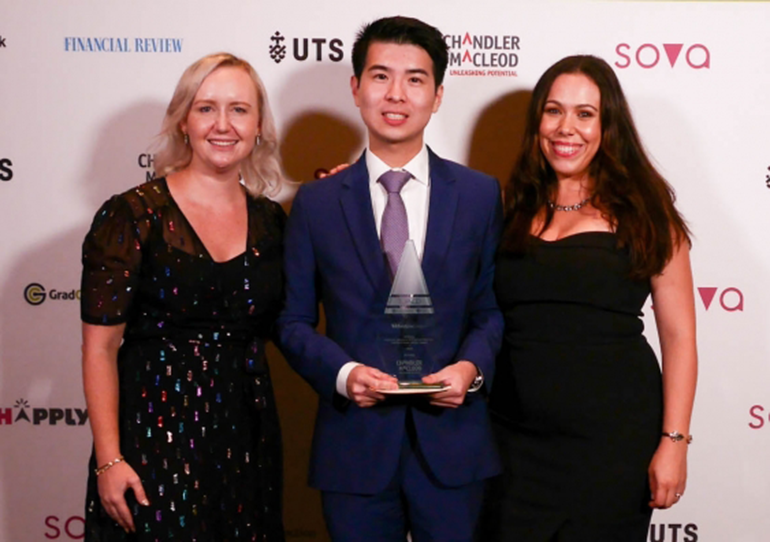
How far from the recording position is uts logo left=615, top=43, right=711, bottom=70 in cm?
293

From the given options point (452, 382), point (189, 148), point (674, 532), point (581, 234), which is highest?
point (189, 148)

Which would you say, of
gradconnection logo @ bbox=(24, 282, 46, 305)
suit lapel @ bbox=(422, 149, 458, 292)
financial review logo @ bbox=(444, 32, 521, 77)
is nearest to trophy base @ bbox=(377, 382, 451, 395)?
suit lapel @ bbox=(422, 149, 458, 292)

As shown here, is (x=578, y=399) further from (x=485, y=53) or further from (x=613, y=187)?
(x=485, y=53)

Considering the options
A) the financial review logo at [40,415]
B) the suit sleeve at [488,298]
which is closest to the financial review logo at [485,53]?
the suit sleeve at [488,298]

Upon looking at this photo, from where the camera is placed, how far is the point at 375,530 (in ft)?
6.57

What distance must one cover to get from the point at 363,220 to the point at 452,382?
0.47m

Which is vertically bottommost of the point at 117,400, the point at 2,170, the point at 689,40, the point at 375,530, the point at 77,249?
the point at 375,530

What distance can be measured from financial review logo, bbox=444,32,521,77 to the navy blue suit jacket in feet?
2.97

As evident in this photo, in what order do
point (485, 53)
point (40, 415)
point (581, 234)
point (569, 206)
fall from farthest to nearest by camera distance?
point (40, 415) < point (485, 53) < point (569, 206) < point (581, 234)

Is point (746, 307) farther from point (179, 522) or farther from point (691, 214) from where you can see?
point (179, 522)

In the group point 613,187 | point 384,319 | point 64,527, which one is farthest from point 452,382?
point 64,527

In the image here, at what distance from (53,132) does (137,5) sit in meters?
0.55

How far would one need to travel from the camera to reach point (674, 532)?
307 centimetres

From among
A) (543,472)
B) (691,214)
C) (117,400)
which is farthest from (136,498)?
(691,214)
